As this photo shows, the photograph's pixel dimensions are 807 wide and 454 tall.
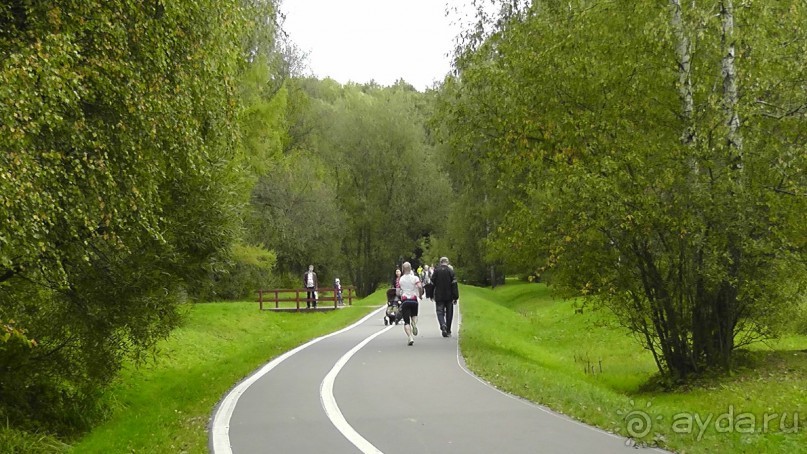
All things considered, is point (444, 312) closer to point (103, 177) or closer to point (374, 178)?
point (103, 177)

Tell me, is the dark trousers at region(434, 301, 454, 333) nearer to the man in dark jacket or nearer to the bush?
the man in dark jacket

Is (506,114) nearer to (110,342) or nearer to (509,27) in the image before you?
(509,27)

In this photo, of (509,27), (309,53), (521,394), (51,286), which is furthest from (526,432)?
(309,53)

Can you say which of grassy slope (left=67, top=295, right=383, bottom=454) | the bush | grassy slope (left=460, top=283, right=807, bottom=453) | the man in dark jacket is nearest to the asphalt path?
grassy slope (left=67, top=295, right=383, bottom=454)

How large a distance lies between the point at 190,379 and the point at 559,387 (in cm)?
801

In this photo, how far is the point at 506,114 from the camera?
1627 cm

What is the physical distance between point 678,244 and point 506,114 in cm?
456

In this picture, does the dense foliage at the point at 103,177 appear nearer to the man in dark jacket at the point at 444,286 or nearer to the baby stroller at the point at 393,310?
the man in dark jacket at the point at 444,286

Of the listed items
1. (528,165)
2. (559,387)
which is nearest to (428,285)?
(528,165)

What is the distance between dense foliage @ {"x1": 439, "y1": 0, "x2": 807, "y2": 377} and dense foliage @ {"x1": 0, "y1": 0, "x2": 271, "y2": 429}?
6.02 m

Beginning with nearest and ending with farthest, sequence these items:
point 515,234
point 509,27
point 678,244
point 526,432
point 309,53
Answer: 1. point 526,432
2. point 678,244
3. point 515,234
4. point 509,27
5. point 309,53

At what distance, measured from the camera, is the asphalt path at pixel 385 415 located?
297 inches

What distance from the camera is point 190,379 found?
1539 cm

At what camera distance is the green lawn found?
318 inches
